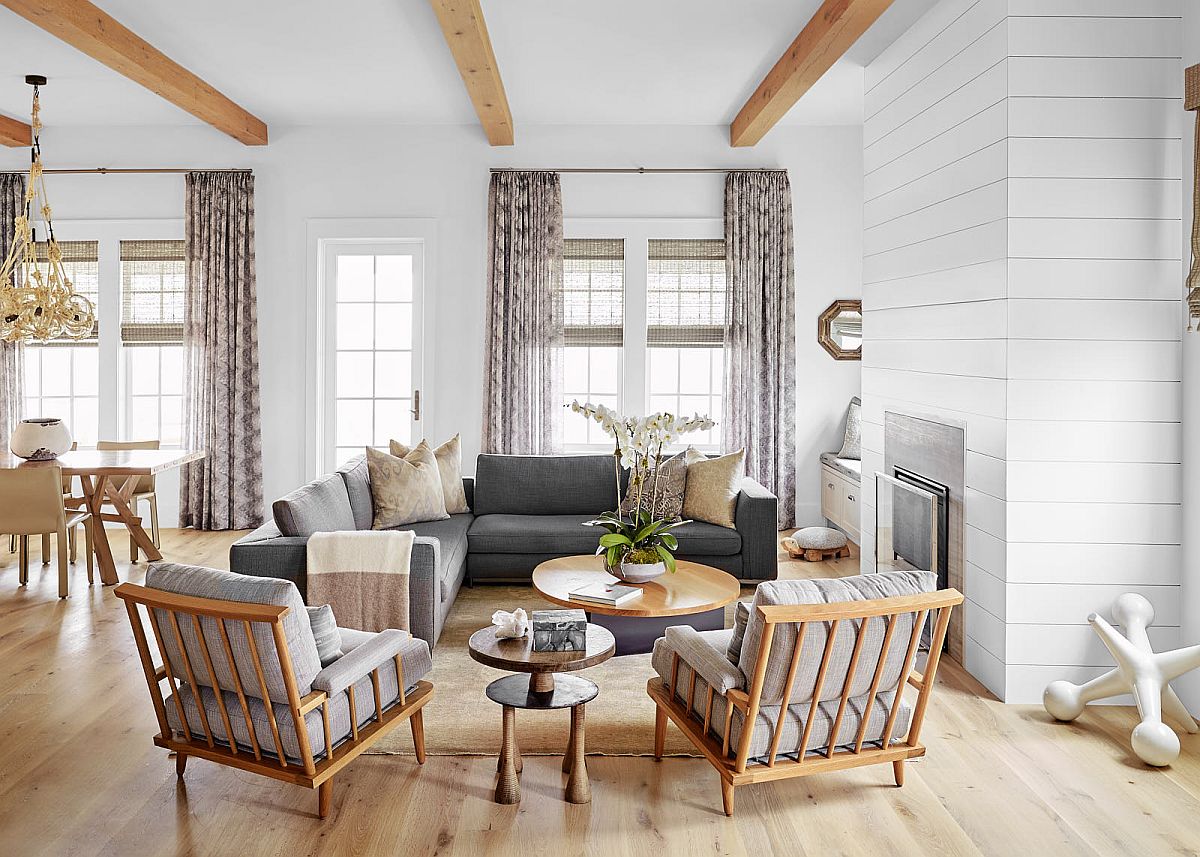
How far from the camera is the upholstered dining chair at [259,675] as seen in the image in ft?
8.00

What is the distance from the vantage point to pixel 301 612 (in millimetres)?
2543

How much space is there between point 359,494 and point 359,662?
243 centimetres

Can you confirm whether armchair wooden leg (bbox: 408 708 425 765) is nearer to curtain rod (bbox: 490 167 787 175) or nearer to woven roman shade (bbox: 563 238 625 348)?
woven roman shade (bbox: 563 238 625 348)

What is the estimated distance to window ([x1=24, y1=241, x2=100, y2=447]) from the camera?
7027 mm

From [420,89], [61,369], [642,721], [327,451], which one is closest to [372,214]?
[420,89]

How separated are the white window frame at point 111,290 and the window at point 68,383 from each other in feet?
0.28

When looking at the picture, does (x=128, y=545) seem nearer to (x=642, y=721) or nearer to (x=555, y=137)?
(x=555, y=137)

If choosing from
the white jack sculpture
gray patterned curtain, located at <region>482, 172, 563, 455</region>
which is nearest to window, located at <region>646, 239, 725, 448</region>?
gray patterned curtain, located at <region>482, 172, 563, 455</region>

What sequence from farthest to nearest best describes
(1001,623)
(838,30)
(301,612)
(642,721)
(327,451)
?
(327,451) < (838,30) < (1001,623) < (642,721) < (301,612)

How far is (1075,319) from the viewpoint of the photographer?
3.51 meters

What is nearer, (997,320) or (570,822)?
(570,822)

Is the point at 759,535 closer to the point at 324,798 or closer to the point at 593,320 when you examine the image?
the point at 593,320

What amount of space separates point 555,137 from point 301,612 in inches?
197

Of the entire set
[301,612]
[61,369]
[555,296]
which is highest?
[555,296]
